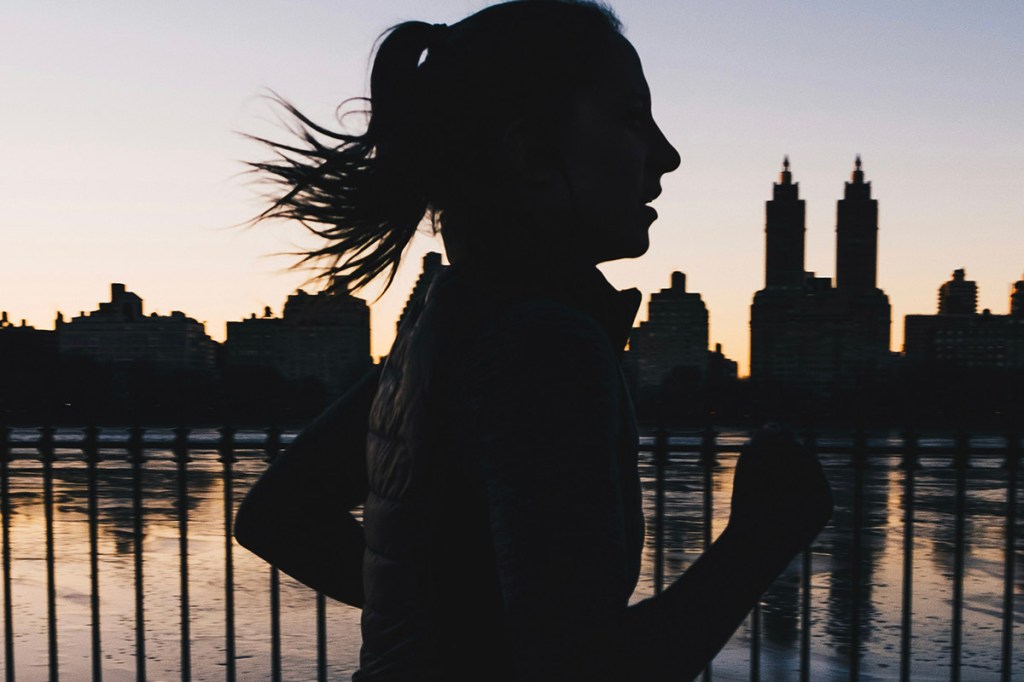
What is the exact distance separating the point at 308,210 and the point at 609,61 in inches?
19.3

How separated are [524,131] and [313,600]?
8.18 metres

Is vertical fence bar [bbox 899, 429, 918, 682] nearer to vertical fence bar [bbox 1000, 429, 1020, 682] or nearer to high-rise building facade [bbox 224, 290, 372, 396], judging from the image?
vertical fence bar [bbox 1000, 429, 1020, 682]

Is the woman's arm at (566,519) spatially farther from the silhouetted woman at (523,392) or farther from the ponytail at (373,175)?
the ponytail at (373,175)

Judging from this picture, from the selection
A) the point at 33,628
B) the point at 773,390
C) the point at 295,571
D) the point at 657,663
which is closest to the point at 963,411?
the point at 773,390

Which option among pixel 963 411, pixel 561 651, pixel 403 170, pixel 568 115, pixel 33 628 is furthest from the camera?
pixel 33 628

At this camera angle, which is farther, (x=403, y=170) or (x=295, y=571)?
(x=295, y=571)

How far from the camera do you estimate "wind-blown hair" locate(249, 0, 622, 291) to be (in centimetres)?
110

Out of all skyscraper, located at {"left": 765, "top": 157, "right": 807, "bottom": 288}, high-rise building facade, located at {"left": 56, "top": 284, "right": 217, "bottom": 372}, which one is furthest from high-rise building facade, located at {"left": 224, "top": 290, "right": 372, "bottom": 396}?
skyscraper, located at {"left": 765, "top": 157, "right": 807, "bottom": 288}

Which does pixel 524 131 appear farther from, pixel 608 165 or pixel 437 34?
pixel 437 34

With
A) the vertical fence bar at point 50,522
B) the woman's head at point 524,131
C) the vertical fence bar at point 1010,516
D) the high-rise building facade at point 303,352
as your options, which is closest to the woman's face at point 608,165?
the woman's head at point 524,131

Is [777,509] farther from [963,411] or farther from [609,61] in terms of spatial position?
[963,411]

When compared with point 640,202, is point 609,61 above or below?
above

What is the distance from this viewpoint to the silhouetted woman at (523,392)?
0.84m

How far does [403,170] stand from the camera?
4.11 feet
